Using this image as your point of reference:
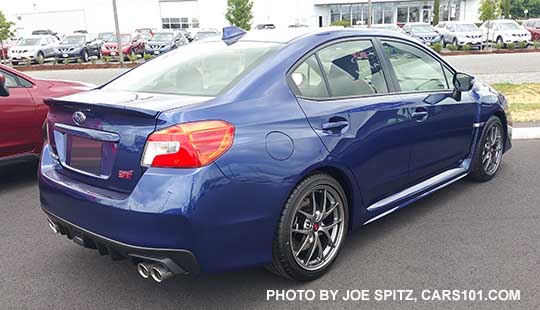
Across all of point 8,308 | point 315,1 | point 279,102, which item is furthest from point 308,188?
point 315,1

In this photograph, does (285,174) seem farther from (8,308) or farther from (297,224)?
(8,308)

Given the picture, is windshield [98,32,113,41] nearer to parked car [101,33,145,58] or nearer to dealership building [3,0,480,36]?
parked car [101,33,145,58]

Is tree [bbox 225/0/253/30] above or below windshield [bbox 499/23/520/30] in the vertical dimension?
above

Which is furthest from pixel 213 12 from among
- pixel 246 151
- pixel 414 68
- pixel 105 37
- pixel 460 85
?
pixel 246 151

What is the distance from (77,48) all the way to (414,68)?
26204 mm

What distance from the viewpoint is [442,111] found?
4.08 m

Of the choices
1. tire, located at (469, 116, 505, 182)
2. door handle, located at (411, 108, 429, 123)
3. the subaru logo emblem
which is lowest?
tire, located at (469, 116, 505, 182)

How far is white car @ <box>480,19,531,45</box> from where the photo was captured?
27.0 metres

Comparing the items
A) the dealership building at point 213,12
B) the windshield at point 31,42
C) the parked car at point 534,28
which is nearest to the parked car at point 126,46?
the windshield at point 31,42

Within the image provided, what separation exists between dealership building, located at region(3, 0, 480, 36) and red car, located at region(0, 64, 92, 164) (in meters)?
50.6

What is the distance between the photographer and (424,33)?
2812cm

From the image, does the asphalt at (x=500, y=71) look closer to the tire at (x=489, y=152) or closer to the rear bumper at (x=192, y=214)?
the tire at (x=489, y=152)

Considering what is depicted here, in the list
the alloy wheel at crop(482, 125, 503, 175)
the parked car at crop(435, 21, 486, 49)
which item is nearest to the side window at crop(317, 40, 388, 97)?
the alloy wheel at crop(482, 125, 503, 175)

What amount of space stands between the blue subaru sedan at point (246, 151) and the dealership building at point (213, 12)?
A: 5229cm
